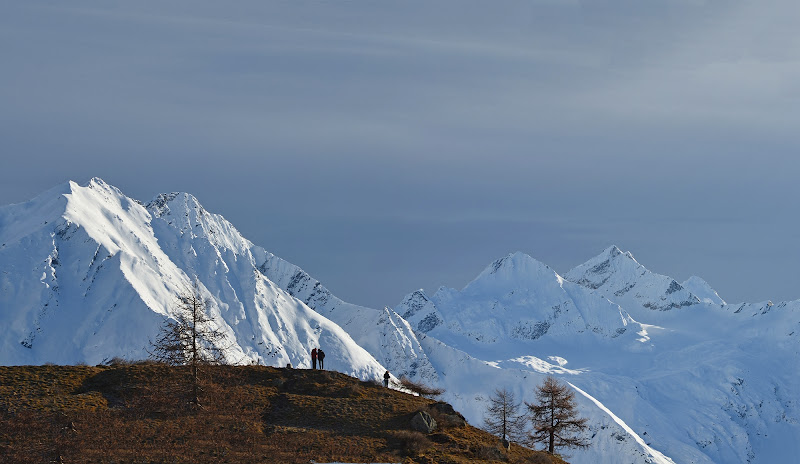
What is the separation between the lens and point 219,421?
47.8 m

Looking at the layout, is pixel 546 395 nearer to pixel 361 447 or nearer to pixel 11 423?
pixel 361 447

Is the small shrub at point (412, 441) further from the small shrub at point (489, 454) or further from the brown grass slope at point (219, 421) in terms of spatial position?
the small shrub at point (489, 454)

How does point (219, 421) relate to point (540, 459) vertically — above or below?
above

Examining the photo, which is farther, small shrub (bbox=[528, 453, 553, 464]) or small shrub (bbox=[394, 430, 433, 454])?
small shrub (bbox=[528, 453, 553, 464])

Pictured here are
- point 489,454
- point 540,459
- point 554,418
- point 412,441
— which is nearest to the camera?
point 412,441

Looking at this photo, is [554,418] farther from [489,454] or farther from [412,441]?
[412,441]

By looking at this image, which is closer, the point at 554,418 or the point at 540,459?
the point at 540,459

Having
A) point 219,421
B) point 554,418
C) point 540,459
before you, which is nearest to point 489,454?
point 540,459

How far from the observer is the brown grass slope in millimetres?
43031

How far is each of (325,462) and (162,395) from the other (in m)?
13.7

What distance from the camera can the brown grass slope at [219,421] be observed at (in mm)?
43031

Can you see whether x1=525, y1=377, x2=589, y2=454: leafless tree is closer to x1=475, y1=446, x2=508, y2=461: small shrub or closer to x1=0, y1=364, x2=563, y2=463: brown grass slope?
x1=0, y1=364, x2=563, y2=463: brown grass slope

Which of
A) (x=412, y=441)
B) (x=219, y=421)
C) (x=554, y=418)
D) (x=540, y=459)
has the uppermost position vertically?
(x=554, y=418)

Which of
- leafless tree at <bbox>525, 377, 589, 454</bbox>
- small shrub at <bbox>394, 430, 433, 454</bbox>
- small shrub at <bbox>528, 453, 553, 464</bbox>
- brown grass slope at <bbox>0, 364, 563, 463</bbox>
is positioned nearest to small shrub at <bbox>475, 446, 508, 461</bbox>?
brown grass slope at <bbox>0, 364, 563, 463</bbox>
